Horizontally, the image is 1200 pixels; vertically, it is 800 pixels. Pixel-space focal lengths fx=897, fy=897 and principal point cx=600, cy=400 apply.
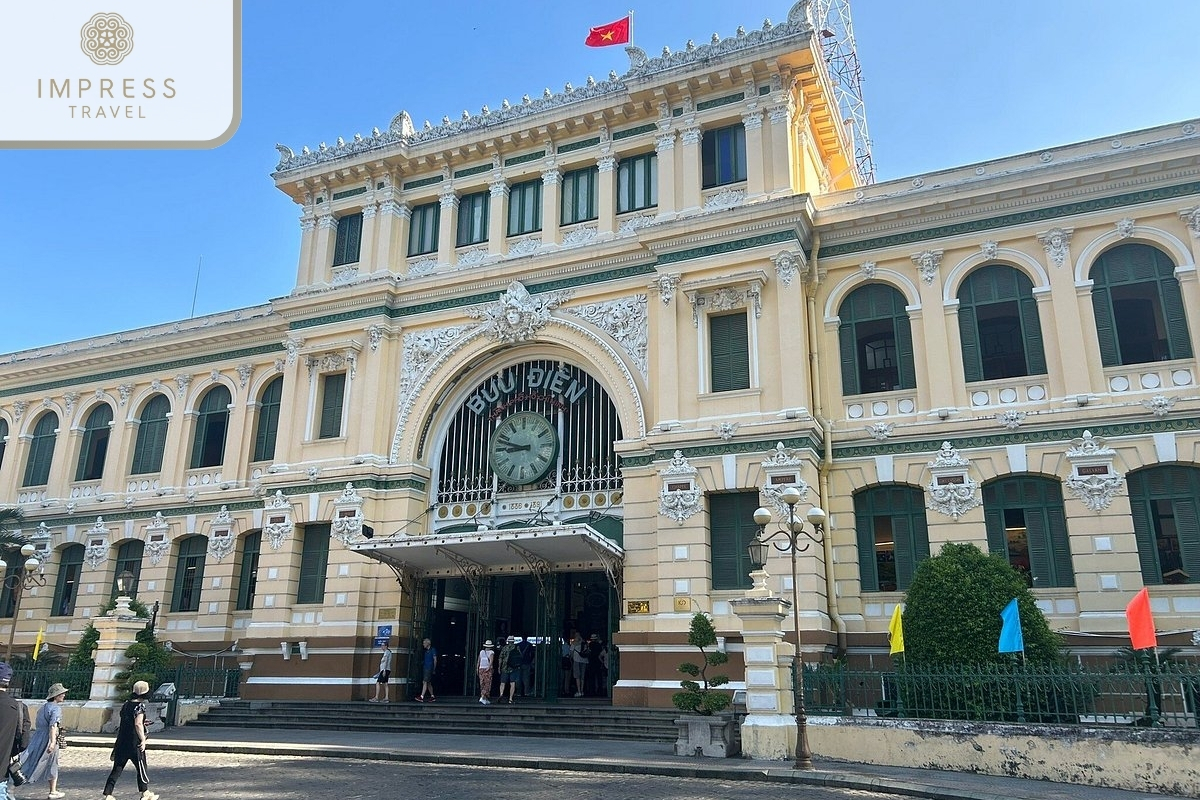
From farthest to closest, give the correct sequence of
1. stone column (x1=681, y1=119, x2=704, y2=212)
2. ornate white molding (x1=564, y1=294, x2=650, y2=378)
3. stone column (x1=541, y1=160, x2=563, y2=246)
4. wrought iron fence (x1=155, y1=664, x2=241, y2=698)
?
stone column (x1=541, y1=160, x2=563, y2=246), wrought iron fence (x1=155, y1=664, x2=241, y2=698), stone column (x1=681, y1=119, x2=704, y2=212), ornate white molding (x1=564, y1=294, x2=650, y2=378)

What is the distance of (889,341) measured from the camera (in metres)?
23.0

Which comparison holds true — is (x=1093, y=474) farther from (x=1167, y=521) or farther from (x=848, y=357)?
(x=848, y=357)

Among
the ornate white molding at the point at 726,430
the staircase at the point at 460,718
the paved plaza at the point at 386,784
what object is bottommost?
the paved plaza at the point at 386,784

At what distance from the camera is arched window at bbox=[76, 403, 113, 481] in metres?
33.3

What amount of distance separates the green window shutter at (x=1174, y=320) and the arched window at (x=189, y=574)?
2825 centimetres

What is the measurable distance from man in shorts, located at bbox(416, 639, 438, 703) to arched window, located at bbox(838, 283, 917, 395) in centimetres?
1284

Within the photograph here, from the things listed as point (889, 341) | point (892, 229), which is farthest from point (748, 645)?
point (892, 229)

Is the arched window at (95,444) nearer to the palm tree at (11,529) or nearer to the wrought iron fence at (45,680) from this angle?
the palm tree at (11,529)

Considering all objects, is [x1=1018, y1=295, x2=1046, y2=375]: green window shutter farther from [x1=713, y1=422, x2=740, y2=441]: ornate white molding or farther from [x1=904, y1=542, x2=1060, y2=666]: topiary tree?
[x1=713, y1=422, x2=740, y2=441]: ornate white molding

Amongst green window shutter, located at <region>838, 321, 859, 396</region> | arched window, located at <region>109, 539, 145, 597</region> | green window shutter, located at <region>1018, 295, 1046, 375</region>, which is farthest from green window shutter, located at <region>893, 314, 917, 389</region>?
arched window, located at <region>109, 539, 145, 597</region>

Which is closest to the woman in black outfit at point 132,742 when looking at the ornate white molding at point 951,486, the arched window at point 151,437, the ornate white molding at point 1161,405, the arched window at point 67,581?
the ornate white molding at point 951,486

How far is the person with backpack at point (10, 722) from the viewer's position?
27.1 ft

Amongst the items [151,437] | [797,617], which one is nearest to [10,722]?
[797,617]

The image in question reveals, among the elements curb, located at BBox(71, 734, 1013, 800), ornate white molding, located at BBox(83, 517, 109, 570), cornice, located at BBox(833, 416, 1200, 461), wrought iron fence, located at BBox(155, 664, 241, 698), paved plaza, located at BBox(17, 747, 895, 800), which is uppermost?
cornice, located at BBox(833, 416, 1200, 461)
